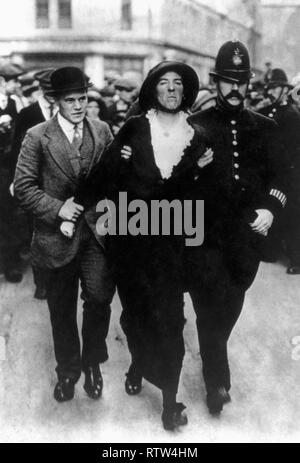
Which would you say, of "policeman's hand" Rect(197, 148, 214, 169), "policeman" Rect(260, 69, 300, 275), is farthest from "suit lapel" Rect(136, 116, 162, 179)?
"policeman" Rect(260, 69, 300, 275)

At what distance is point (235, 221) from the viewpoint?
11.7ft

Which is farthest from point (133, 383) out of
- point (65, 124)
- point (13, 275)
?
point (13, 275)

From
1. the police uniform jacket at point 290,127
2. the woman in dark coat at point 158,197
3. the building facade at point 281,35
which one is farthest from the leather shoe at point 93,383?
the building facade at point 281,35

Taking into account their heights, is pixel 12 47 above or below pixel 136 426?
below

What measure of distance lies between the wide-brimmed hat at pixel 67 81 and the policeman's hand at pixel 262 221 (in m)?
1.21

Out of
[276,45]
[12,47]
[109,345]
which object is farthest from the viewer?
[12,47]

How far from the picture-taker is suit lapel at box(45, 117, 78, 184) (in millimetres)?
3402

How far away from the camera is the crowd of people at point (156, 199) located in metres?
3.28

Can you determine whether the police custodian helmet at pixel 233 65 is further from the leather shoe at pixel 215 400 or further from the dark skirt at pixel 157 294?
the leather shoe at pixel 215 400

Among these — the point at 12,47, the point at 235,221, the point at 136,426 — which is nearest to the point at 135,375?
the point at 136,426

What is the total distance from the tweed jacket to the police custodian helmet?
0.74 meters

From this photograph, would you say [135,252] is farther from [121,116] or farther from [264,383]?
[121,116]

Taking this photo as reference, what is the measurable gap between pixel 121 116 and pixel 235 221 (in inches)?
177

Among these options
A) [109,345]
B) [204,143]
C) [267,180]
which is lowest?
[109,345]
